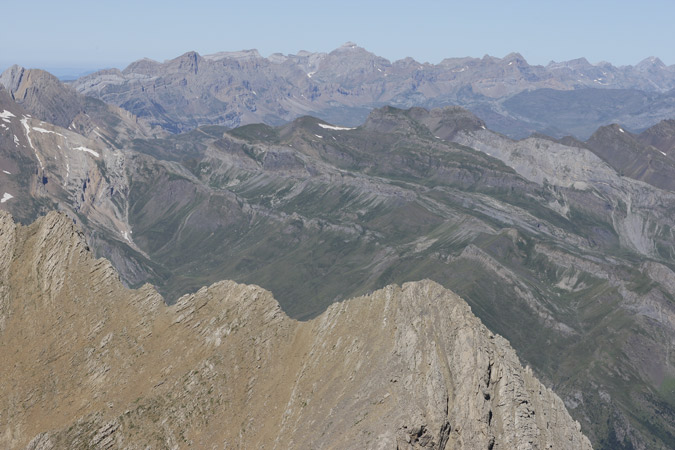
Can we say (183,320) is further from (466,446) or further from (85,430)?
(466,446)

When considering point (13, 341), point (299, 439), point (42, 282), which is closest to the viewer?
point (299, 439)

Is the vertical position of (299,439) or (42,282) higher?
(42,282)

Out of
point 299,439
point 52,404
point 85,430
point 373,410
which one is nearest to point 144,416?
point 85,430

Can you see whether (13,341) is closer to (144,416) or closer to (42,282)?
(42,282)

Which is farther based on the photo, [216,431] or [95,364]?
[95,364]

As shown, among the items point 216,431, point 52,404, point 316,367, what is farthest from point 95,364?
point 316,367

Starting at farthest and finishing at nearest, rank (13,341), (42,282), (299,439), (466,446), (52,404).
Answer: (42,282), (13,341), (52,404), (299,439), (466,446)
